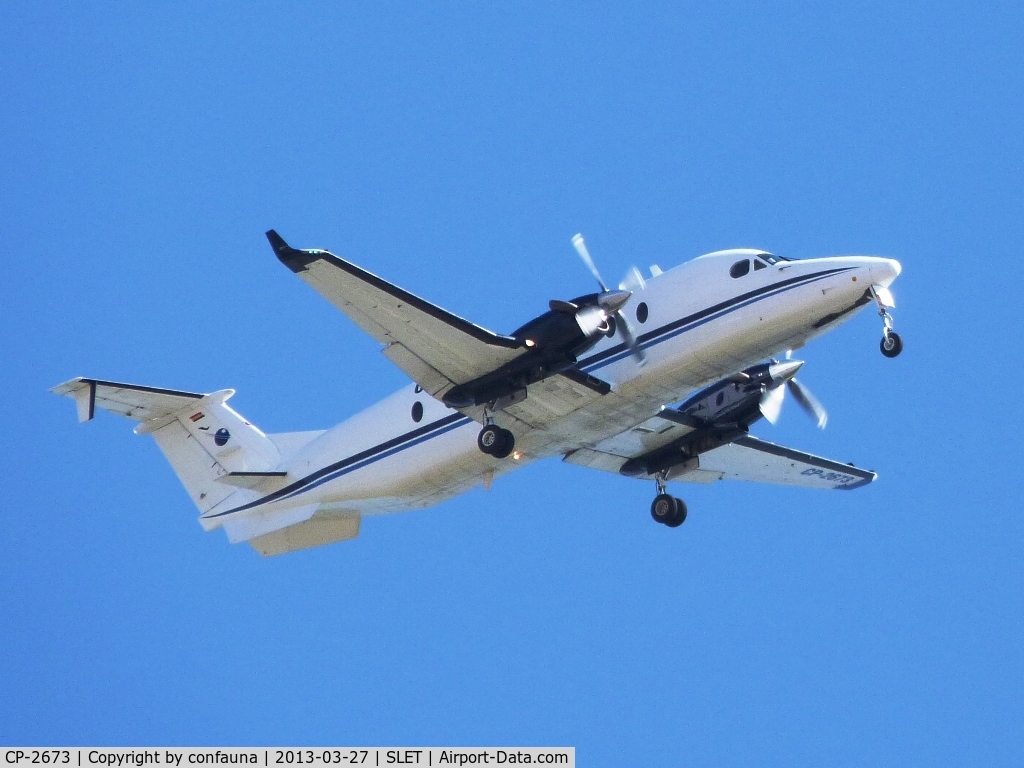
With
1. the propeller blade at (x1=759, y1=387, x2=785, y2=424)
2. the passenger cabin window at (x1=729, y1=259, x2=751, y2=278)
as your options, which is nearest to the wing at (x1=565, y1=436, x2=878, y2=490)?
the propeller blade at (x1=759, y1=387, x2=785, y2=424)

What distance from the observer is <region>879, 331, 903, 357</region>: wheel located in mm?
19312

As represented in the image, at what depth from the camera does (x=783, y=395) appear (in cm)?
2311

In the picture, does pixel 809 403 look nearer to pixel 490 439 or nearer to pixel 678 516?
pixel 678 516

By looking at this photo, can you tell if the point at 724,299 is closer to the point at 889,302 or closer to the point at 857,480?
the point at 889,302

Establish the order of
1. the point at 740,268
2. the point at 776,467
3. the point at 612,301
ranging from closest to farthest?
the point at 612,301 < the point at 740,268 < the point at 776,467

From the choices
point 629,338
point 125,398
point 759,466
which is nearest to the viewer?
point 629,338

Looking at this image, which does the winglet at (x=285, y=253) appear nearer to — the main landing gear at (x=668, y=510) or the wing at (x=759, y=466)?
the wing at (x=759, y=466)

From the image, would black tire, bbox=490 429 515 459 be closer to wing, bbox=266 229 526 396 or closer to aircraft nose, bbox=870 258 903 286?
wing, bbox=266 229 526 396

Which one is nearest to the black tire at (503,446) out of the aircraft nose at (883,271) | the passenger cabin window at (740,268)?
the passenger cabin window at (740,268)

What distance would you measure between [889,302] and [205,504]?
11.4 meters

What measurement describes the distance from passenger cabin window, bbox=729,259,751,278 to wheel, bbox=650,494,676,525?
4.75 metres

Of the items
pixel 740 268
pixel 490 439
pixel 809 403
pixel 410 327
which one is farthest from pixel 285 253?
pixel 809 403
